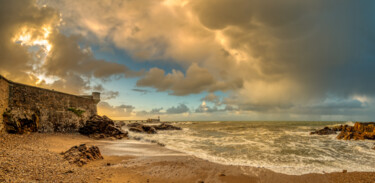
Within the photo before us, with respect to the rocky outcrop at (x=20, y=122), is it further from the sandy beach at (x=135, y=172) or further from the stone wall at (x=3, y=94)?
the sandy beach at (x=135, y=172)

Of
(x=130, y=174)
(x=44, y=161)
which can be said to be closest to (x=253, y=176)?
(x=130, y=174)

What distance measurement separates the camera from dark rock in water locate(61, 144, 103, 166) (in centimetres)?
774

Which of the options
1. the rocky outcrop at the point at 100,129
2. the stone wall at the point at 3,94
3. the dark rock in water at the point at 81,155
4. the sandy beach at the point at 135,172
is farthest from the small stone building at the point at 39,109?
the dark rock in water at the point at 81,155

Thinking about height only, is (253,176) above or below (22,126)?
below

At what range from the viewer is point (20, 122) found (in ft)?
44.2

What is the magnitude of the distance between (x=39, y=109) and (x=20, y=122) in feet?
10.6

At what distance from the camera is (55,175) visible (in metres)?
5.62

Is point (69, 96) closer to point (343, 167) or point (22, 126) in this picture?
point (22, 126)

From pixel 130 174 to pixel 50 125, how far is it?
1568 centimetres

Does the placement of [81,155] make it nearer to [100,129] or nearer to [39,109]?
[39,109]

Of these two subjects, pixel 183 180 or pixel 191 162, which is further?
pixel 191 162

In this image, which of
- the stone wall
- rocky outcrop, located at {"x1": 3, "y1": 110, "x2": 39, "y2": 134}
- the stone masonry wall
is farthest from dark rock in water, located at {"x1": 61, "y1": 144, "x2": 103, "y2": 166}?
the stone masonry wall

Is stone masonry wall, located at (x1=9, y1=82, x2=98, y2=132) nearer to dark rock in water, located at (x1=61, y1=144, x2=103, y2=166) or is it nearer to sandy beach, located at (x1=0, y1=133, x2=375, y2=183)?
sandy beach, located at (x1=0, y1=133, x2=375, y2=183)

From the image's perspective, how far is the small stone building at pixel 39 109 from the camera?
12.9 m
